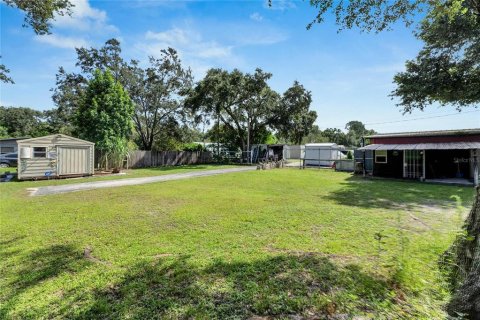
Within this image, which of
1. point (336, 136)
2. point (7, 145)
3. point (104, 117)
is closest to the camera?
point (104, 117)

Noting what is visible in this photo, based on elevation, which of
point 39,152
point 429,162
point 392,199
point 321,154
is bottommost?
point 392,199

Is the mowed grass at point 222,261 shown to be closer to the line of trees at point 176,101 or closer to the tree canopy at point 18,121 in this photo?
the line of trees at point 176,101

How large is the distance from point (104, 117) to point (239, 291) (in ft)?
58.1

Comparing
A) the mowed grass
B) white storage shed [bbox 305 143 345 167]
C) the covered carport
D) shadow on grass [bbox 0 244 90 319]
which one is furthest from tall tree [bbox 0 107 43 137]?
the covered carport

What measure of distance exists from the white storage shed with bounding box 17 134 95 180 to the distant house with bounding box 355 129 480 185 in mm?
17898

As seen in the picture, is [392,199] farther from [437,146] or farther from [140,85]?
[140,85]

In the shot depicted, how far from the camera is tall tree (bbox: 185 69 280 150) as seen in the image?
24062mm

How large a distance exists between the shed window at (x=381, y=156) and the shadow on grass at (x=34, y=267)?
56.3 ft

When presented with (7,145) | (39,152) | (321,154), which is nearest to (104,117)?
(39,152)

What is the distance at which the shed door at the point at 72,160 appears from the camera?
1339cm

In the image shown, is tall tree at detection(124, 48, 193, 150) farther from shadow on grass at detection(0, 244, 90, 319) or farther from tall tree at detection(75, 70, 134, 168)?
shadow on grass at detection(0, 244, 90, 319)

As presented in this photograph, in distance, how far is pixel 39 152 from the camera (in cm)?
1278

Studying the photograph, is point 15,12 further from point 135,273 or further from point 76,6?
point 135,273

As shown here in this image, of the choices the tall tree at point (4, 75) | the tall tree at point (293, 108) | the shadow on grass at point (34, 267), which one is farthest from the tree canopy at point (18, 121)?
the shadow on grass at point (34, 267)
